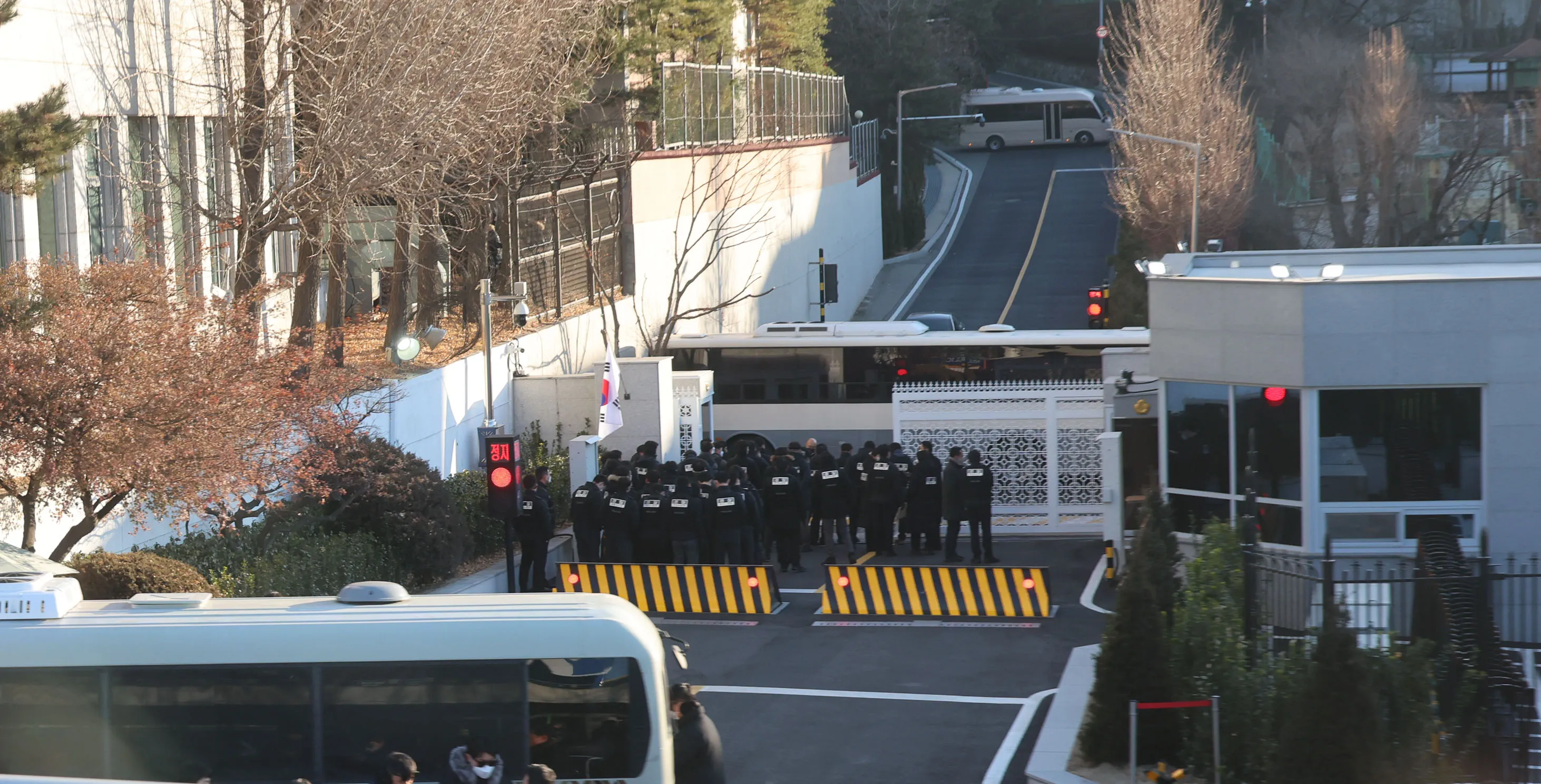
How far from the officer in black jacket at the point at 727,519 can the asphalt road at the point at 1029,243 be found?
3435 centimetres

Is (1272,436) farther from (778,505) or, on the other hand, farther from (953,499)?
(778,505)

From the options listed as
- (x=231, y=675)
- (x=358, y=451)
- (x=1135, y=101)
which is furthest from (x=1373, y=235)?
(x=231, y=675)

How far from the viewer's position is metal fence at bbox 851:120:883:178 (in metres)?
64.4

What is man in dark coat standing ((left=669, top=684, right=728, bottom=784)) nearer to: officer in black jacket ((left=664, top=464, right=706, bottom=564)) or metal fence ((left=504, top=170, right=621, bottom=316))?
officer in black jacket ((left=664, top=464, right=706, bottom=564))

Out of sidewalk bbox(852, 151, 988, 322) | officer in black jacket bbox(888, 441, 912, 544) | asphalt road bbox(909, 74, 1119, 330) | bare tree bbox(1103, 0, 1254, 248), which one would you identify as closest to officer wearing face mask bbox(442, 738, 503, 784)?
officer in black jacket bbox(888, 441, 912, 544)

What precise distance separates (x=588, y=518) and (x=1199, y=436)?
7.50 meters

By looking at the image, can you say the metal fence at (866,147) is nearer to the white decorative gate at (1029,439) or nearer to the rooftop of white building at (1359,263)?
the white decorative gate at (1029,439)

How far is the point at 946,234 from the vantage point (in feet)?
240

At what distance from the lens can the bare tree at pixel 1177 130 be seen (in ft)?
159

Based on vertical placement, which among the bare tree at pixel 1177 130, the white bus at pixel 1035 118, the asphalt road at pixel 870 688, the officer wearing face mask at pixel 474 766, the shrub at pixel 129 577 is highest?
the white bus at pixel 1035 118

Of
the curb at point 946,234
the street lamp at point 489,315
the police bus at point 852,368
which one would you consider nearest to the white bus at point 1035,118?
the curb at point 946,234

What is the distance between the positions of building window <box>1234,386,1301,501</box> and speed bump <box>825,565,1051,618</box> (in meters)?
2.87

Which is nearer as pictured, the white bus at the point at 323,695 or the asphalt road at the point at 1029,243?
the white bus at the point at 323,695

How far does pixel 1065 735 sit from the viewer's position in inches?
518
